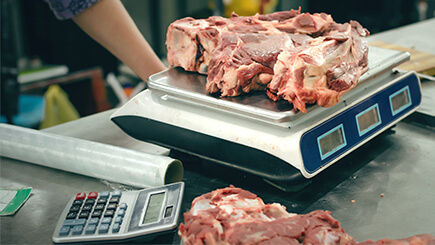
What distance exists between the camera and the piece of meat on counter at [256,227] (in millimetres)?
875

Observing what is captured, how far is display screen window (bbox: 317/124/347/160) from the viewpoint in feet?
3.78

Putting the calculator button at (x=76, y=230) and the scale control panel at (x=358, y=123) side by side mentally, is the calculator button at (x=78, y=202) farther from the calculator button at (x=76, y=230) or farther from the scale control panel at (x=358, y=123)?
the scale control panel at (x=358, y=123)

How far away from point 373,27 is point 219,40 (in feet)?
16.3

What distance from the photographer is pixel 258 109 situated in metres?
1.12

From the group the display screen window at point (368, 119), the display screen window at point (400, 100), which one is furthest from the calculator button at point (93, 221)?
the display screen window at point (400, 100)

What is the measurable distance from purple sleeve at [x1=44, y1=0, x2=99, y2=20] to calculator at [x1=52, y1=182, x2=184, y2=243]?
91cm

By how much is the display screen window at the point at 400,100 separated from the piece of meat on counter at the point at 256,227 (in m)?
0.57

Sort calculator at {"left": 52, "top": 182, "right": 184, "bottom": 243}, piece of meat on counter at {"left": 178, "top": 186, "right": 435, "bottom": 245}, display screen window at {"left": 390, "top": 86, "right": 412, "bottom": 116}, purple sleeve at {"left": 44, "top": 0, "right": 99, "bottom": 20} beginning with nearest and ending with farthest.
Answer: piece of meat on counter at {"left": 178, "top": 186, "right": 435, "bottom": 245} → calculator at {"left": 52, "top": 182, "right": 184, "bottom": 243} → display screen window at {"left": 390, "top": 86, "right": 412, "bottom": 116} → purple sleeve at {"left": 44, "top": 0, "right": 99, "bottom": 20}

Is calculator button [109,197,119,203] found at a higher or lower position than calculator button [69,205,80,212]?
lower

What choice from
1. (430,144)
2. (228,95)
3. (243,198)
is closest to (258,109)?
(228,95)

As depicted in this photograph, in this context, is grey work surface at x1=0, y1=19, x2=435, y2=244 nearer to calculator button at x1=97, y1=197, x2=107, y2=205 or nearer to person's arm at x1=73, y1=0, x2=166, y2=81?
calculator button at x1=97, y1=197, x2=107, y2=205

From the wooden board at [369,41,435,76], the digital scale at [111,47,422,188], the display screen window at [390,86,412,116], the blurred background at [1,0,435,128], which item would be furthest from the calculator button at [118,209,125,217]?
the blurred background at [1,0,435,128]

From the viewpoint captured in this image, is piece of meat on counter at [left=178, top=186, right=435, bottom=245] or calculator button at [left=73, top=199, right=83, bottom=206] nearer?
piece of meat on counter at [left=178, top=186, right=435, bottom=245]

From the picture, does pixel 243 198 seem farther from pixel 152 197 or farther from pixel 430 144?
pixel 430 144
